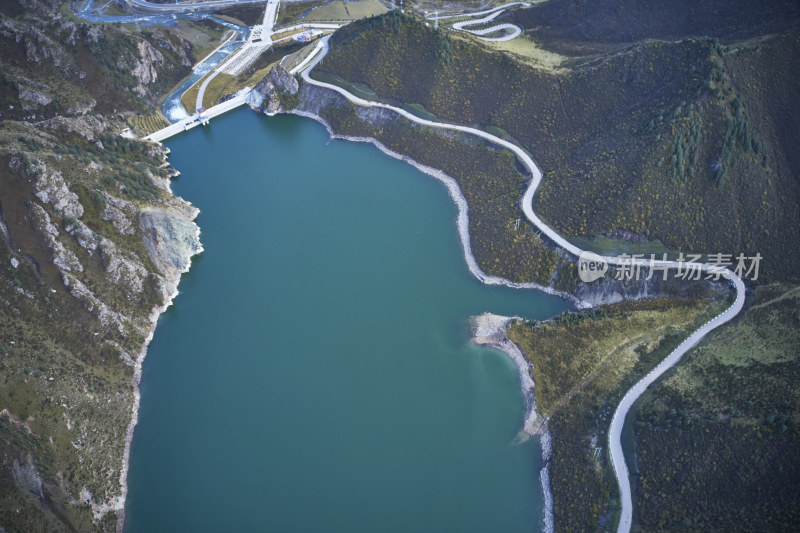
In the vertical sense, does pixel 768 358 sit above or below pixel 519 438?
above

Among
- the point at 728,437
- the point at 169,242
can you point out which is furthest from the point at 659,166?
the point at 169,242

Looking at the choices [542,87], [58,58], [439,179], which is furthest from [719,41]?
[58,58]

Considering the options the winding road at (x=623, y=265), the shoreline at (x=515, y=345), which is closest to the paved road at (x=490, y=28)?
the winding road at (x=623, y=265)

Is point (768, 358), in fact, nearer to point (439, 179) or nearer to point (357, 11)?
point (439, 179)

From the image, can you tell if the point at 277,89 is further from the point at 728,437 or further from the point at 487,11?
the point at 728,437

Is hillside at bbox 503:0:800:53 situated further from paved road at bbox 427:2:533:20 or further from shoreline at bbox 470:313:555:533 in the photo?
shoreline at bbox 470:313:555:533

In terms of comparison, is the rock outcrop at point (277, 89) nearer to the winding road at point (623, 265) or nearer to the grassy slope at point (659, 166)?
the grassy slope at point (659, 166)

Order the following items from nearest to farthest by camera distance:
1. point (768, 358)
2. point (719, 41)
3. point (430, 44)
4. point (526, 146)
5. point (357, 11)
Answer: point (768, 358)
point (719, 41)
point (526, 146)
point (430, 44)
point (357, 11)
